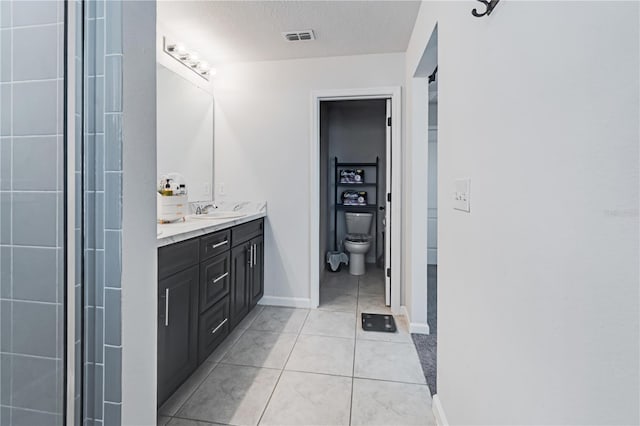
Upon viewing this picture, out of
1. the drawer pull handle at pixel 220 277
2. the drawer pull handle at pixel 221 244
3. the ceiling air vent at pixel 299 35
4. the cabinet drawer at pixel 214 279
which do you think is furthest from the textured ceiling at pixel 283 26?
the drawer pull handle at pixel 220 277

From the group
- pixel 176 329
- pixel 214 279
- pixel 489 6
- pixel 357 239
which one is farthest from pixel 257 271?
pixel 489 6

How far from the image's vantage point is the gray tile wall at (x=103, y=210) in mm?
928

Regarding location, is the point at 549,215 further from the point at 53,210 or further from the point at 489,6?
the point at 53,210

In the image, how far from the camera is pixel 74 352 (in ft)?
3.05

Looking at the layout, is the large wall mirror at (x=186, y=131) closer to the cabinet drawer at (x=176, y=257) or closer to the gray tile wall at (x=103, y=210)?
the cabinet drawer at (x=176, y=257)

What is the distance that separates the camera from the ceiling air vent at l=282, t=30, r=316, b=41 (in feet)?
8.14

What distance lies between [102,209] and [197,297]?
0.98 meters

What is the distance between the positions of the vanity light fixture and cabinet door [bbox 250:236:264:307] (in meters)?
1.60

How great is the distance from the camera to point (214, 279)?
1985 millimetres

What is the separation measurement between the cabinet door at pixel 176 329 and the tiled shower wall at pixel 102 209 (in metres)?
0.48

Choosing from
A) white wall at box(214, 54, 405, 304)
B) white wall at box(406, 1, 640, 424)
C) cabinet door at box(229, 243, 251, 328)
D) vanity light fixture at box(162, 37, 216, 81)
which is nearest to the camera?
white wall at box(406, 1, 640, 424)

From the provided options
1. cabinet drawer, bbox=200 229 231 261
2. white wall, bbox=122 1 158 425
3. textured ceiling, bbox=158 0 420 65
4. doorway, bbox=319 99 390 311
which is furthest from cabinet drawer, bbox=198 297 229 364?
doorway, bbox=319 99 390 311

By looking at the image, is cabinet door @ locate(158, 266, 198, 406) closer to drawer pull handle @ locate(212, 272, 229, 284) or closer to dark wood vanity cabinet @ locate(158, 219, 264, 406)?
dark wood vanity cabinet @ locate(158, 219, 264, 406)

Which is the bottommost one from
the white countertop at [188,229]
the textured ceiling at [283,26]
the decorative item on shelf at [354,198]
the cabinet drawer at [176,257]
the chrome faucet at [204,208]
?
the cabinet drawer at [176,257]
